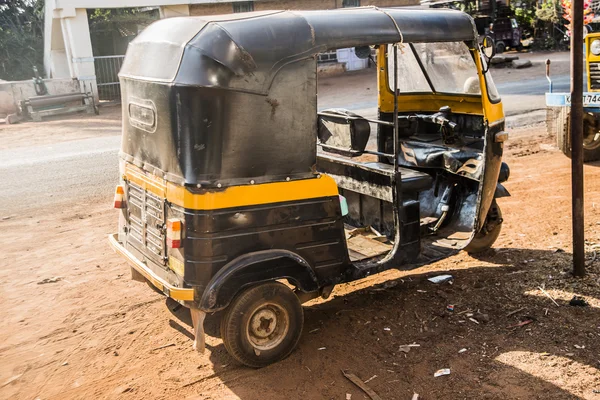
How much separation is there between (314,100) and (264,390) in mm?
2043

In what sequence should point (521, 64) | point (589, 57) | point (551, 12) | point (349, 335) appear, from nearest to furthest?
point (349, 335), point (589, 57), point (521, 64), point (551, 12)

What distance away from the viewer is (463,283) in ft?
20.1

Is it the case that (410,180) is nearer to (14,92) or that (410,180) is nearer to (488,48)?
(488,48)

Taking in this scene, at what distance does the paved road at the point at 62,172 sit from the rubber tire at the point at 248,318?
16.8 ft

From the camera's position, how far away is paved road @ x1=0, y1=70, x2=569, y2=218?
964 centimetres

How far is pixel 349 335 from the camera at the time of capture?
5234 mm

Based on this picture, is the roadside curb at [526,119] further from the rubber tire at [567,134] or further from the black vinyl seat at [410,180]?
the black vinyl seat at [410,180]

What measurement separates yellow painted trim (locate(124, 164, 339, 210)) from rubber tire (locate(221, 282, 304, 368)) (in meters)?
0.62

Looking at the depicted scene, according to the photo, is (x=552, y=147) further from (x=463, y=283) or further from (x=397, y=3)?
(x=397, y=3)

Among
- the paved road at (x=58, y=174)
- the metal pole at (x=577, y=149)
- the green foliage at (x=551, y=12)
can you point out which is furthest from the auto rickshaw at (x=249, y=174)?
the green foliage at (x=551, y=12)

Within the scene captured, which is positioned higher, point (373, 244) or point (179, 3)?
point (179, 3)

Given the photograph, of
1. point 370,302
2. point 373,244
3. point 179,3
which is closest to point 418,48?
point 373,244

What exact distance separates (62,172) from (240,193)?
309 inches

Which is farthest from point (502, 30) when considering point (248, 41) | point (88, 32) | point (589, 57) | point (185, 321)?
point (248, 41)
